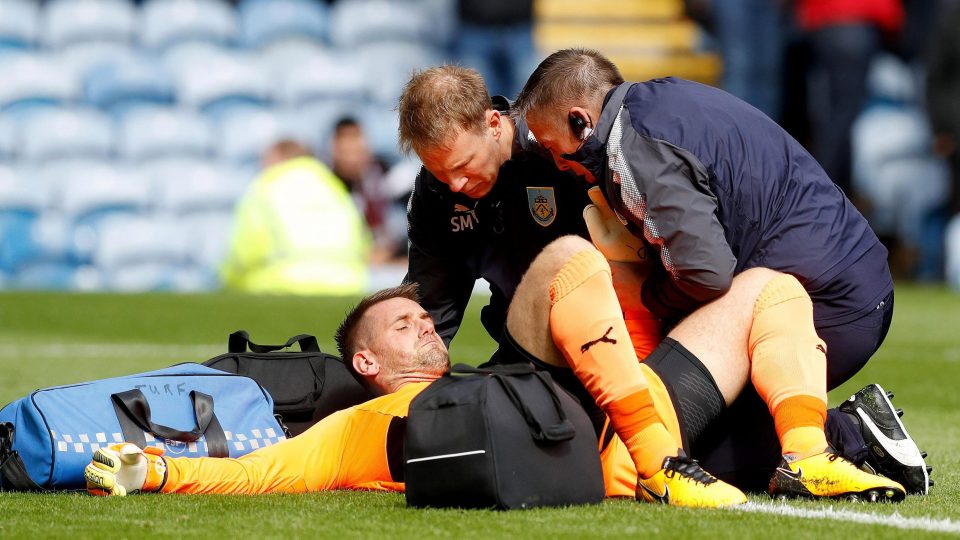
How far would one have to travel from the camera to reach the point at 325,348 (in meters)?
7.70

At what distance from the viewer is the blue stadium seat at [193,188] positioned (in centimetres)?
1361

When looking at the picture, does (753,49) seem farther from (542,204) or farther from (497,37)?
(542,204)

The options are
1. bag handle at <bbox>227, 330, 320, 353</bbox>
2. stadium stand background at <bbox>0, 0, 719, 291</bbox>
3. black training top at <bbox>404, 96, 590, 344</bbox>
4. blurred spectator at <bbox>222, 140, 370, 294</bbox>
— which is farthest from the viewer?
stadium stand background at <bbox>0, 0, 719, 291</bbox>

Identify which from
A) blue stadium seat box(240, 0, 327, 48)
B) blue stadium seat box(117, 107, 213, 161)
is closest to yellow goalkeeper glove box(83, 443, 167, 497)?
blue stadium seat box(117, 107, 213, 161)

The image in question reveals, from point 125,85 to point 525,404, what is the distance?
1127 cm

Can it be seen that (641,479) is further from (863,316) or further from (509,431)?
(863,316)

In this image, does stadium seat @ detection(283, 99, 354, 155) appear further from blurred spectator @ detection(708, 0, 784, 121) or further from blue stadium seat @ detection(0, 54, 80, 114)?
blurred spectator @ detection(708, 0, 784, 121)

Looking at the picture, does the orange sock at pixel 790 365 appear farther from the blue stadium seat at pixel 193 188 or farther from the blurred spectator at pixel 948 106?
Answer: the blue stadium seat at pixel 193 188

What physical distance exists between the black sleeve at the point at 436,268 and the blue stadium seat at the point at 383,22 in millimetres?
9985

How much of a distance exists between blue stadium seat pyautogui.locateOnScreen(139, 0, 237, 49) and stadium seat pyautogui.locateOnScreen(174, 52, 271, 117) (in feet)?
1.07

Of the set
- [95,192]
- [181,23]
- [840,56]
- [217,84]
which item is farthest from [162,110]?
[840,56]

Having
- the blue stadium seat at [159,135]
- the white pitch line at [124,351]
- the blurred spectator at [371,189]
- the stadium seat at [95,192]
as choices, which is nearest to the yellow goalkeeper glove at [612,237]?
the white pitch line at [124,351]

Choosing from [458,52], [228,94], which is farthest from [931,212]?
[228,94]

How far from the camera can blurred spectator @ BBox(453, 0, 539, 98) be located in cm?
1413
